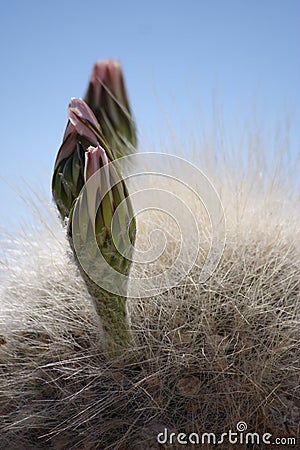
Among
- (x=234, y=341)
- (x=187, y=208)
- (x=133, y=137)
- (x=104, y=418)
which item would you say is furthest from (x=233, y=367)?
(x=133, y=137)

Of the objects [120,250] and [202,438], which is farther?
[202,438]

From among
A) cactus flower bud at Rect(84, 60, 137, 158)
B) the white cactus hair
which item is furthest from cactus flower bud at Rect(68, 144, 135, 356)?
cactus flower bud at Rect(84, 60, 137, 158)

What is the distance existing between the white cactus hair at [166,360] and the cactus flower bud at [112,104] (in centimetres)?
58

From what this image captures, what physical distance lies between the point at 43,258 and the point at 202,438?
71 cm

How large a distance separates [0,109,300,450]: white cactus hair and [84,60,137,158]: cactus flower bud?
1.90 feet

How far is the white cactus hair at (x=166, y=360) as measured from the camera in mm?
1229

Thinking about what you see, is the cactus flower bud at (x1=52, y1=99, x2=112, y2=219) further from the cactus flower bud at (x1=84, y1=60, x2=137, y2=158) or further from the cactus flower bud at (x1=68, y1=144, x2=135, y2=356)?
the cactus flower bud at (x1=84, y1=60, x2=137, y2=158)

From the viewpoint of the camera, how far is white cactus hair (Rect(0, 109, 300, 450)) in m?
1.23

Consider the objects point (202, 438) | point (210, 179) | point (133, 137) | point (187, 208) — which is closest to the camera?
point (202, 438)

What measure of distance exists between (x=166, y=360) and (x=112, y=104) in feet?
3.18

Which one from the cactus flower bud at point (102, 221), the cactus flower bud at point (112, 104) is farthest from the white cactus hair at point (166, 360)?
the cactus flower bud at point (112, 104)

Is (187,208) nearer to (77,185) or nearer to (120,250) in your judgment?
(77,185)

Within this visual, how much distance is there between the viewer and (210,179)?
65.6 inches

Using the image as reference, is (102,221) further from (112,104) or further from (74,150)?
(112,104)
